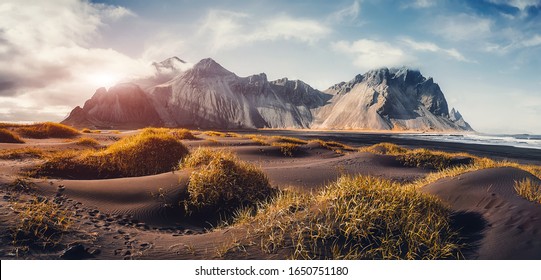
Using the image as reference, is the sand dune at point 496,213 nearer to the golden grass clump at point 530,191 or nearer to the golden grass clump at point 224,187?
the golden grass clump at point 530,191

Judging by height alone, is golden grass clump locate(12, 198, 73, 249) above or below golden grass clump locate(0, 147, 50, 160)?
below

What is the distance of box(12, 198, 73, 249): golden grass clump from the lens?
468 centimetres

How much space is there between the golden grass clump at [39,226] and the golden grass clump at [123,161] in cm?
584

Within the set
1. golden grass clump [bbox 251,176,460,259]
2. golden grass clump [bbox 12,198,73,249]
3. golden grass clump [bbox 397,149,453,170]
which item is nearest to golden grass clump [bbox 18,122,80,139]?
golden grass clump [bbox 12,198,73,249]

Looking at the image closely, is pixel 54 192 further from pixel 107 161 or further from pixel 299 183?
pixel 299 183

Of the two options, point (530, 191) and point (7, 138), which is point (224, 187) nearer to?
point (530, 191)

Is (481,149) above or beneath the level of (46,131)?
beneath

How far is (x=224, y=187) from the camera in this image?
29.5ft

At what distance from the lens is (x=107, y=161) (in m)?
12.6

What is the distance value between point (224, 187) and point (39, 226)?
4692 millimetres

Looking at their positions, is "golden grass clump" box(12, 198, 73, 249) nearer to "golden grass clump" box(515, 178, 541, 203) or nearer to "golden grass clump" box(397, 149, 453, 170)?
"golden grass clump" box(515, 178, 541, 203)

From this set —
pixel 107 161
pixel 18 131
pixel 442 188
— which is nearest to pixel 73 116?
pixel 18 131

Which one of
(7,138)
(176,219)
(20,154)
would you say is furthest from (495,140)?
(7,138)

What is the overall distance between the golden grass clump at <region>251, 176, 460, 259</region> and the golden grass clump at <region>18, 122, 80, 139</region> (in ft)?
108
